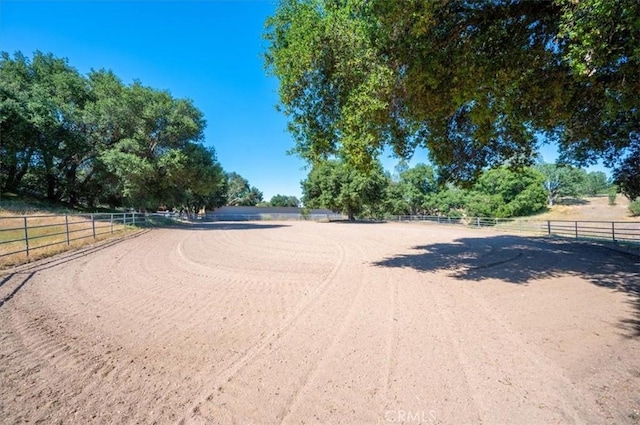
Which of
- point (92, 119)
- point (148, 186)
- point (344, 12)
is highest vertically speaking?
point (92, 119)

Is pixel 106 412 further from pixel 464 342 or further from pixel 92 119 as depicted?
pixel 92 119

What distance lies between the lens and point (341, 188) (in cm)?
4238

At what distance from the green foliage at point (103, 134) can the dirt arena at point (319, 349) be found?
16955 millimetres

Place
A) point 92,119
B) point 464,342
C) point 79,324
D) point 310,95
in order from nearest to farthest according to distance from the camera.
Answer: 1. point 464,342
2. point 79,324
3. point 310,95
4. point 92,119

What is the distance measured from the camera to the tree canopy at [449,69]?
515 centimetres

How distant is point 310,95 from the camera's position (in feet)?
29.2

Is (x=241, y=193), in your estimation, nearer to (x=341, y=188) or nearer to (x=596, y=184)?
(x=341, y=188)

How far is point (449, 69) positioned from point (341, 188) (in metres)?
36.0

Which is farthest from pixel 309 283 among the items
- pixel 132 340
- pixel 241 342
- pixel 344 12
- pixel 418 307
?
pixel 344 12

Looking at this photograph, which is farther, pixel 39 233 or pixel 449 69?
pixel 39 233

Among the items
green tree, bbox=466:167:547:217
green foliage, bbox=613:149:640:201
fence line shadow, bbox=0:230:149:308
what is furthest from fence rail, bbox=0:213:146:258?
green tree, bbox=466:167:547:217

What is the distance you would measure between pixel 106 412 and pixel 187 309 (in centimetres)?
258

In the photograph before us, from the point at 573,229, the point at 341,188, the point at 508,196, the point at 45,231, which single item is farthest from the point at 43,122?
the point at 508,196

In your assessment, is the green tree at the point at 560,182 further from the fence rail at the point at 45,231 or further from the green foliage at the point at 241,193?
the green foliage at the point at 241,193
